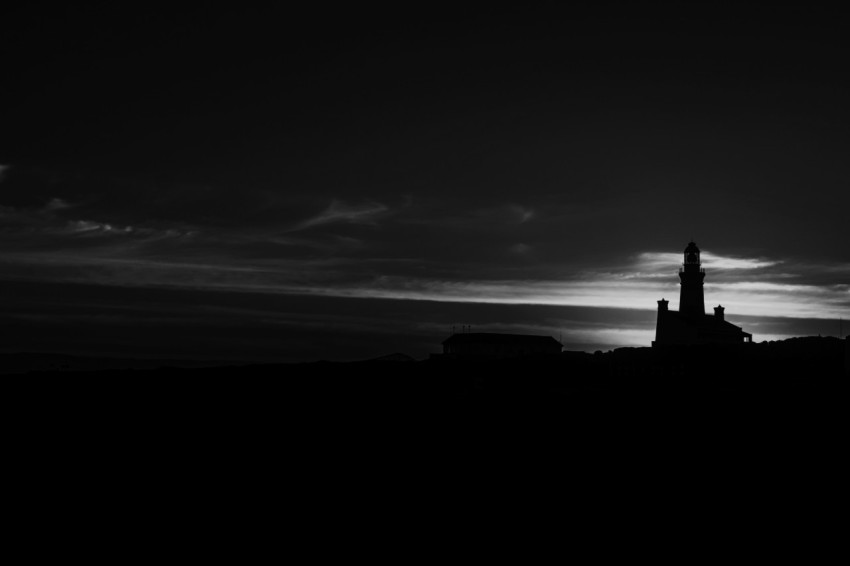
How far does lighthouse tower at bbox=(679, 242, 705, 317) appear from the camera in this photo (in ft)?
264

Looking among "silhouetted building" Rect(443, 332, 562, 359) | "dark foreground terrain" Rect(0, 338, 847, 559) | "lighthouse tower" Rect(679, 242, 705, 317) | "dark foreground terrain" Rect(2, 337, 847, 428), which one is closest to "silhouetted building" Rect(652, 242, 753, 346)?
"lighthouse tower" Rect(679, 242, 705, 317)

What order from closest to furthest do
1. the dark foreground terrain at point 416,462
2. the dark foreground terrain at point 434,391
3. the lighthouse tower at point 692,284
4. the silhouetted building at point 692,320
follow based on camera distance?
the dark foreground terrain at point 416,462, the dark foreground terrain at point 434,391, the silhouetted building at point 692,320, the lighthouse tower at point 692,284

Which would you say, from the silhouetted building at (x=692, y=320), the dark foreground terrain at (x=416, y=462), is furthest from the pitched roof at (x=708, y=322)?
the dark foreground terrain at (x=416, y=462)

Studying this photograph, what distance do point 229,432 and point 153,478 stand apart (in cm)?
667

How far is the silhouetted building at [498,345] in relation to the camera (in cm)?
8238

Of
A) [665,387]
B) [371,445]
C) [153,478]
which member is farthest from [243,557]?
[665,387]

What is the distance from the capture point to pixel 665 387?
125ft

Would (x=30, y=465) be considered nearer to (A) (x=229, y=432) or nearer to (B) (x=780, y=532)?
(A) (x=229, y=432)

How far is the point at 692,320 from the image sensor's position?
249 ft

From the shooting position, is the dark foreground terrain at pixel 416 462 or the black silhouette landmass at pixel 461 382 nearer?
the dark foreground terrain at pixel 416 462

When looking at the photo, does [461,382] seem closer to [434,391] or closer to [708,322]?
[434,391]

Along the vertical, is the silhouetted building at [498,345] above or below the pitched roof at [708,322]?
below

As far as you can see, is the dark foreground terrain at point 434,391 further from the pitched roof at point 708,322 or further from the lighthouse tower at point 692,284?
the lighthouse tower at point 692,284

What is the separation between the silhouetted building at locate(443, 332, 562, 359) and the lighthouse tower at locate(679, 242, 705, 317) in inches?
514
